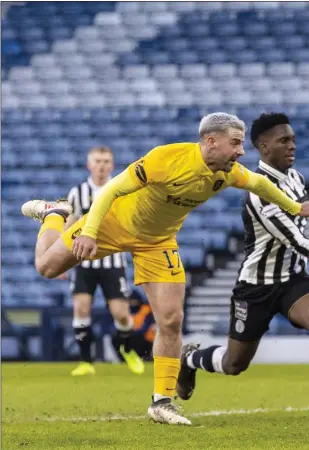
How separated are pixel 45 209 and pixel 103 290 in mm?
4013

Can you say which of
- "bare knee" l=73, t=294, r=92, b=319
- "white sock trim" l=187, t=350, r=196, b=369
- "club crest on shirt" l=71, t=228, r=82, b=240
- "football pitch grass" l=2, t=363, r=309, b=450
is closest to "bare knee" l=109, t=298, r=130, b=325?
"bare knee" l=73, t=294, r=92, b=319

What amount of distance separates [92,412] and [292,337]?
6451mm

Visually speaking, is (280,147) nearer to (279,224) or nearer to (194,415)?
(279,224)

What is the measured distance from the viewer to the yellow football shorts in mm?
6281

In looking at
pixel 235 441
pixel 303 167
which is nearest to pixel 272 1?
pixel 303 167

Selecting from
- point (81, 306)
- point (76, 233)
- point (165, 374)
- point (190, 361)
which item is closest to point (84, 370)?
point (81, 306)

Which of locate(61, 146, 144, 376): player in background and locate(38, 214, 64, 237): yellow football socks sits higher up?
locate(38, 214, 64, 237): yellow football socks

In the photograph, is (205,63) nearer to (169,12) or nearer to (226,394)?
(169,12)

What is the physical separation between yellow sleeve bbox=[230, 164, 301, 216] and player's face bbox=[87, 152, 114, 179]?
4.47 meters

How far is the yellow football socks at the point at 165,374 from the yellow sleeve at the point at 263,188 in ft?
3.67

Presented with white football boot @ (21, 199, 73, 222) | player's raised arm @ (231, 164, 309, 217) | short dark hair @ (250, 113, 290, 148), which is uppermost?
short dark hair @ (250, 113, 290, 148)

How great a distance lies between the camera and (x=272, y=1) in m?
18.8

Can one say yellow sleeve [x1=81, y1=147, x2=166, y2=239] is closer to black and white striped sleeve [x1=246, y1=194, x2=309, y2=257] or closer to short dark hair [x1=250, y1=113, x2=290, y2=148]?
black and white striped sleeve [x1=246, y1=194, x2=309, y2=257]

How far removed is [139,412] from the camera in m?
7.04
